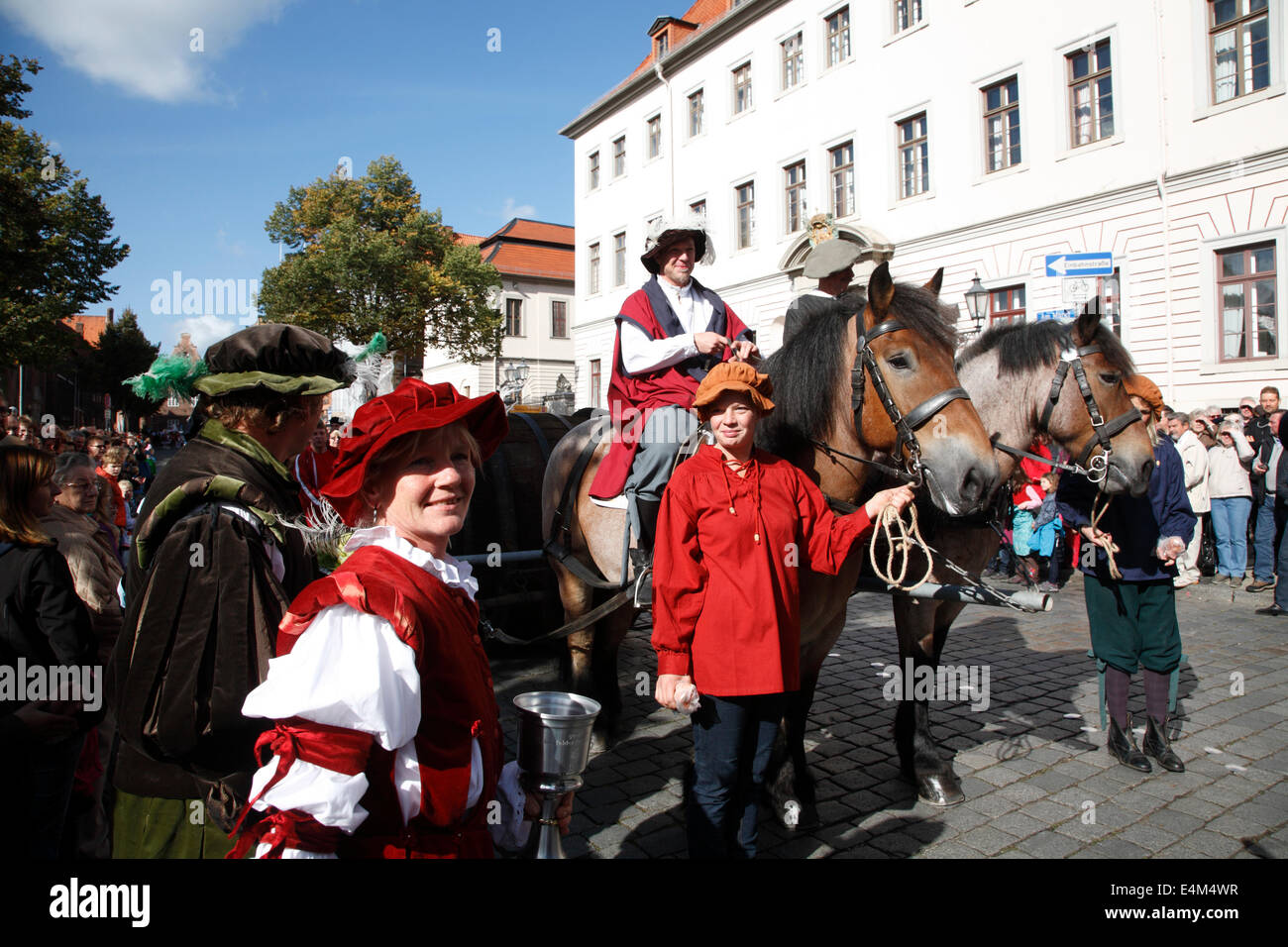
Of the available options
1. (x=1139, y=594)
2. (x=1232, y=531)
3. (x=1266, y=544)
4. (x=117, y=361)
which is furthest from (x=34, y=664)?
(x=117, y=361)

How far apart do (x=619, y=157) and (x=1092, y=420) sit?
30.3m

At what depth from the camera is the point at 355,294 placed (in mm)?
30094

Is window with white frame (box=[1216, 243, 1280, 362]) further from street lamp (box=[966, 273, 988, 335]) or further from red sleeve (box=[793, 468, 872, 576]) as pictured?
red sleeve (box=[793, 468, 872, 576])

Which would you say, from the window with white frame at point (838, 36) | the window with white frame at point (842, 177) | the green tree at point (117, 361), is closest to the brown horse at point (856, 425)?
the window with white frame at point (842, 177)

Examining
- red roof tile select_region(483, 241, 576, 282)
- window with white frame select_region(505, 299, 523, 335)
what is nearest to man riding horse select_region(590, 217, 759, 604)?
window with white frame select_region(505, 299, 523, 335)

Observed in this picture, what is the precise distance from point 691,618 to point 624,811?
158 cm

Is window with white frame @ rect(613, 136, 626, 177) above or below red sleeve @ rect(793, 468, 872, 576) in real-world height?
above

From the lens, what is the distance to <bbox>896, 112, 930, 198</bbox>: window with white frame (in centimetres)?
1941

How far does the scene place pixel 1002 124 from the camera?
58.4 feet

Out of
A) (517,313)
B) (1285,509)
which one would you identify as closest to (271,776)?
(1285,509)

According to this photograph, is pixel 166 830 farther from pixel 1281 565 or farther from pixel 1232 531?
pixel 1232 531

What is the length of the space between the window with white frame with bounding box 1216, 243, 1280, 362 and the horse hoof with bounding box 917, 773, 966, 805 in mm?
14236
